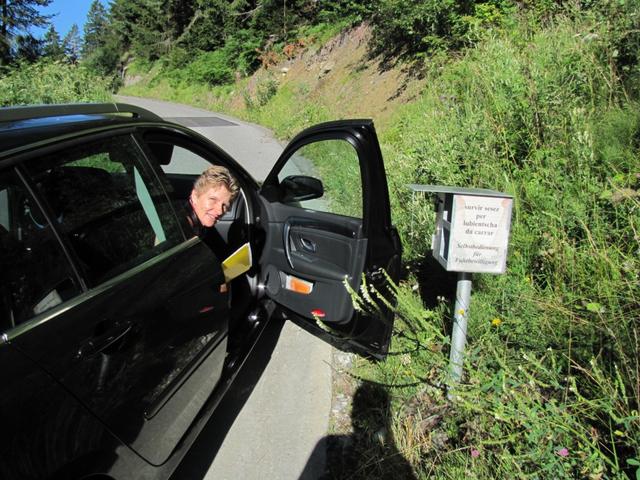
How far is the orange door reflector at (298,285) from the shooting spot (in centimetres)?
333

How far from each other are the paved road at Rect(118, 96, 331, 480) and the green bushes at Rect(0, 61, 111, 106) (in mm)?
11299

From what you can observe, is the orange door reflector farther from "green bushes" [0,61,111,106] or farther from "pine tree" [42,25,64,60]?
"pine tree" [42,25,64,60]

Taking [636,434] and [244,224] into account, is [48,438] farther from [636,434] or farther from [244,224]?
[244,224]

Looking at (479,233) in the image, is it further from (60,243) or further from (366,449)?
(60,243)

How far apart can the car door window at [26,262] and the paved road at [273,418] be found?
1.50 meters

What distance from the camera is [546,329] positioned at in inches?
105

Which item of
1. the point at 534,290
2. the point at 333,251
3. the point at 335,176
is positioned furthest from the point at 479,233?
the point at 335,176

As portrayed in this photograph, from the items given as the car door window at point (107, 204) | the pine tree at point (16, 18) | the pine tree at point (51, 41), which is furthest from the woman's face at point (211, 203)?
the pine tree at point (51, 41)

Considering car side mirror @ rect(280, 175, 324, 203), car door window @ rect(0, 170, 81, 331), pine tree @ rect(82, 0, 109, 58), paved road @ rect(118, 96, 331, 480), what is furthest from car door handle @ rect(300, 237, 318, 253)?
pine tree @ rect(82, 0, 109, 58)

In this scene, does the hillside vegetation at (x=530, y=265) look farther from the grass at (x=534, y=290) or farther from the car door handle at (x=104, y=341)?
the car door handle at (x=104, y=341)

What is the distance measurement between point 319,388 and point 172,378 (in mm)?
1449

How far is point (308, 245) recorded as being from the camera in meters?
3.41

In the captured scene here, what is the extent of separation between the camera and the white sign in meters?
2.32

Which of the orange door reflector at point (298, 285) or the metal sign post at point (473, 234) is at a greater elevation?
the metal sign post at point (473, 234)
